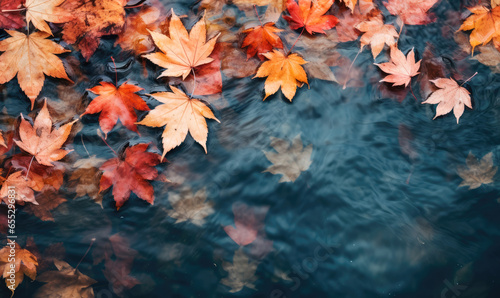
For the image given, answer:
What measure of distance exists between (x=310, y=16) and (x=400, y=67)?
2.18 ft

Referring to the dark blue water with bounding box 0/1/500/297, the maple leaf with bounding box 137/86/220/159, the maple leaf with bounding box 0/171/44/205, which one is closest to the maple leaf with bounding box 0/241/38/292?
the dark blue water with bounding box 0/1/500/297

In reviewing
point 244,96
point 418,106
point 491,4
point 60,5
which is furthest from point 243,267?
point 491,4

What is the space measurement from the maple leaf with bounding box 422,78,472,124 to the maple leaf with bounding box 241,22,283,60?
1019mm

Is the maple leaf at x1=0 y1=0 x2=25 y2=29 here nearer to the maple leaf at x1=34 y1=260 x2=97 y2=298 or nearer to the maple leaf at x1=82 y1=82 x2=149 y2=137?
the maple leaf at x1=82 y1=82 x2=149 y2=137

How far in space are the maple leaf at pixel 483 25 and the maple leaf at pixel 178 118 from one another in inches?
71.7

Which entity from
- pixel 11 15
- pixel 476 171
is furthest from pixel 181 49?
pixel 476 171

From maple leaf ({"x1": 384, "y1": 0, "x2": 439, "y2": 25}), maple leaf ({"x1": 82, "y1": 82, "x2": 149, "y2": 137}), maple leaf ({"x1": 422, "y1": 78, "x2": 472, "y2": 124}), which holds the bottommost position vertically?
maple leaf ({"x1": 422, "y1": 78, "x2": 472, "y2": 124})

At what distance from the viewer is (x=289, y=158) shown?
1854 millimetres

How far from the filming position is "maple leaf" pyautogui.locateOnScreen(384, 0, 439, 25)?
2.02 m

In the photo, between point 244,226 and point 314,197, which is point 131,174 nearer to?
point 244,226

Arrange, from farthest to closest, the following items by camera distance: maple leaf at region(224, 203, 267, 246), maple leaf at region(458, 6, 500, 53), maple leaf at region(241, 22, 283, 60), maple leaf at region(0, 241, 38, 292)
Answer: maple leaf at region(458, 6, 500, 53), maple leaf at region(241, 22, 283, 60), maple leaf at region(224, 203, 267, 246), maple leaf at region(0, 241, 38, 292)

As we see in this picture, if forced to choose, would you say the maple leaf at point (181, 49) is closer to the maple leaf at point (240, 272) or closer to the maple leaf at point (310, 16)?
the maple leaf at point (310, 16)

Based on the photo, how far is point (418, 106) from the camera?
1.95 meters

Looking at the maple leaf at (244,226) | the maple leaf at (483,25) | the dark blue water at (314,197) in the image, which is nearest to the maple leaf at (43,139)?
the dark blue water at (314,197)
